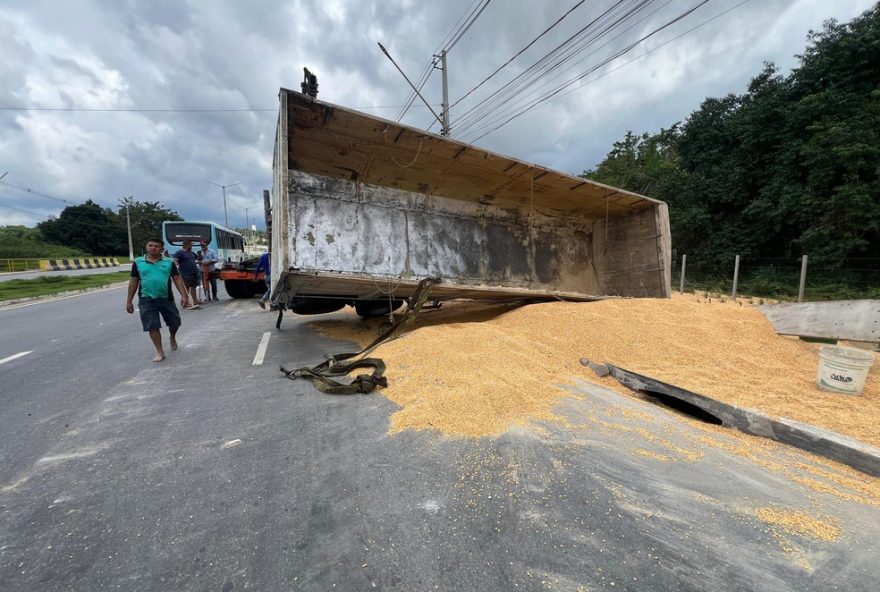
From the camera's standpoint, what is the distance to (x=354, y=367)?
12.6ft

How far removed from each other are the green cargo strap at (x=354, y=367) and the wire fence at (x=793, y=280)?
31.4 feet

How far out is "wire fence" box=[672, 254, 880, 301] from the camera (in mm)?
11133

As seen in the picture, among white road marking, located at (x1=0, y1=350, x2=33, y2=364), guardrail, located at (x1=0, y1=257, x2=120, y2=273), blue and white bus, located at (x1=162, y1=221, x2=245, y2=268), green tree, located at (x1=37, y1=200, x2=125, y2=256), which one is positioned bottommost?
white road marking, located at (x1=0, y1=350, x2=33, y2=364)

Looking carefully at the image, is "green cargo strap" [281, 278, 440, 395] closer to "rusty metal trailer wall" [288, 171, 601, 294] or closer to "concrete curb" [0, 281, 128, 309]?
"rusty metal trailer wall" [288, 171, 601, 294]

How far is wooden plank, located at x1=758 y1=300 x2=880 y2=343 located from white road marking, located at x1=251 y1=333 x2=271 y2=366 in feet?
21.8

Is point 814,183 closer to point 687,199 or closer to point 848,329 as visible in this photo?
point 687,199

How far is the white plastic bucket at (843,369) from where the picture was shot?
314cm

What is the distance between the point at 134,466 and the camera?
2215mm

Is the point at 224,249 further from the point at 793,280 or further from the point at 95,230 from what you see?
the point at 95,230

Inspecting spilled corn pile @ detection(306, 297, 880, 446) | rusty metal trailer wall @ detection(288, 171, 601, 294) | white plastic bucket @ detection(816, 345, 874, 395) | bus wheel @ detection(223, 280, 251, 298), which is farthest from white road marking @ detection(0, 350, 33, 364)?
white plastic bucket @ detection(816, 345, 874, 395)

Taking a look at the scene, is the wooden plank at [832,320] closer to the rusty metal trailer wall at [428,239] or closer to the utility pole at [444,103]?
the rusty metal trailer wall at [428,239]

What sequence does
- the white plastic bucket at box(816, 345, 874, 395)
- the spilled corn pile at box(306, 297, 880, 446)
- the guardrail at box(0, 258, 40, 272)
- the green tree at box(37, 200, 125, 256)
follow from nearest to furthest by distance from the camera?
the spilled corn pile at box(306, 297, 880, 446), the white plastic bucket at box(816, 345, 874, 395), the guardrail at box(0, 258, 40, 272), the green tree at box(37, 200, 125, 256)

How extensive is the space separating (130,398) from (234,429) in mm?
1426

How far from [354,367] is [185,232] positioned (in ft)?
51.1
